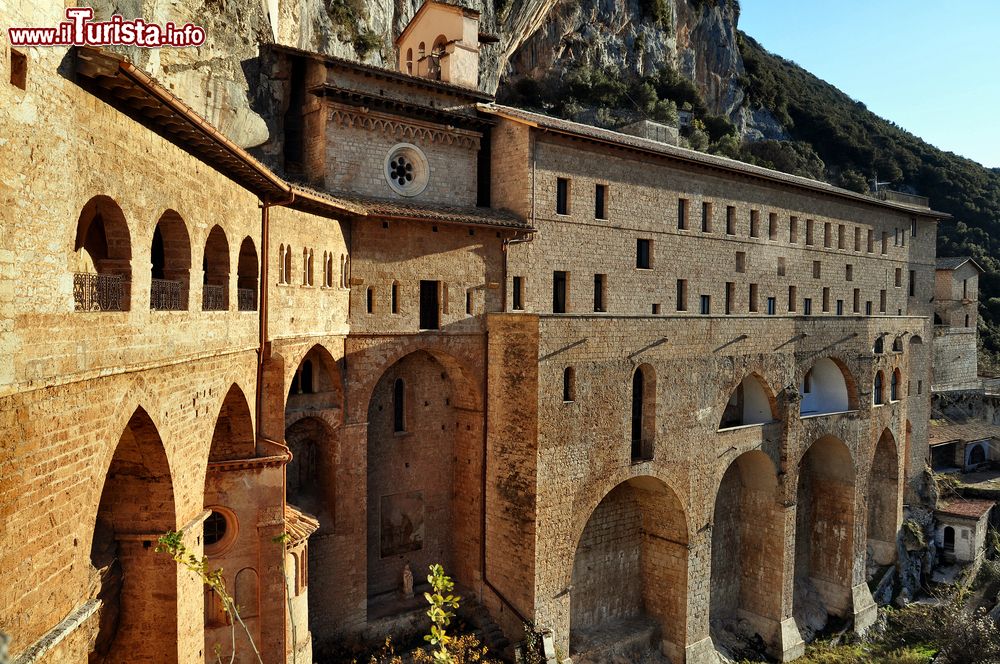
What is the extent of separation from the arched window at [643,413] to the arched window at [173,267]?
13.2m

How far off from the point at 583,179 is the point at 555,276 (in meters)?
3.13

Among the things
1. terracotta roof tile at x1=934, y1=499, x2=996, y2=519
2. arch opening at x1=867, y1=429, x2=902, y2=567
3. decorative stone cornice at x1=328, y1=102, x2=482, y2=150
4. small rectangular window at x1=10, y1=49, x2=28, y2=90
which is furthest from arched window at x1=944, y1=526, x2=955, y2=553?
small rectangular window at x1=10, y1=49, x2=28, y2=90

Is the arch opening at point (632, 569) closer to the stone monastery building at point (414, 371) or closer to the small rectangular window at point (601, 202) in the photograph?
the stone monastery building at point (414, 371)

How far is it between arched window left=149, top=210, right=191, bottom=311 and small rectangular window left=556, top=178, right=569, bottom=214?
1340 centimetres

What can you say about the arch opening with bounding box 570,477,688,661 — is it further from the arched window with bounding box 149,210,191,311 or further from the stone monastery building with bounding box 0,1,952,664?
the arched window with bounding box 149,210,191,311

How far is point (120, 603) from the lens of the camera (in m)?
9.82

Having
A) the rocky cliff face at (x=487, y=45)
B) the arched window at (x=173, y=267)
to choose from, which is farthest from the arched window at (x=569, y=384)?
the arched window at (x=173, y=267)

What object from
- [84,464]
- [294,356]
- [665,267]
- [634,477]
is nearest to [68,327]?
[84,464]

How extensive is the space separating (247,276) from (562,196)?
11.2 m

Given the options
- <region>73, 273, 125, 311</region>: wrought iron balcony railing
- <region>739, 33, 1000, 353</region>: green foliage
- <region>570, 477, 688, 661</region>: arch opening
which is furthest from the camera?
<region>739, 33, 1000, 353</region>: green foliage

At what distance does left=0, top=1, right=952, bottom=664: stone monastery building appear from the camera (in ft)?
24.1

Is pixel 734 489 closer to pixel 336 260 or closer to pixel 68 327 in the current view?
pixel 336 260

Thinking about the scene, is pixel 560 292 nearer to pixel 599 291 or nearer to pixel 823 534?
pixel 599 291

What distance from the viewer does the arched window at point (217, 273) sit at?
1178 cm
